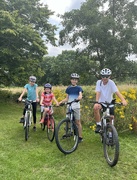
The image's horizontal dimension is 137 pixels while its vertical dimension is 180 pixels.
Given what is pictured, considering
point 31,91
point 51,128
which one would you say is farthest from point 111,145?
point 31,91

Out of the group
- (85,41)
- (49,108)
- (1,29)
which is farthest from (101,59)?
(49,108)

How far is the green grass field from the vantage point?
3.94 metres

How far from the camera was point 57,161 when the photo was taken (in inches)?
180

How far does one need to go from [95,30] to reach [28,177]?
15.4 m

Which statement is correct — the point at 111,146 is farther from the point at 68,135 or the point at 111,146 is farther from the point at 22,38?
the point at 22,38

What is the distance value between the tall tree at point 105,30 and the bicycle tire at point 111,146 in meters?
13.9

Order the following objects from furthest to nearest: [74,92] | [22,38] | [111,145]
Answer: [22,38] → [74,92] → [111,145]

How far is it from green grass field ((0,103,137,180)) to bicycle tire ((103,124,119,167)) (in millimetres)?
150

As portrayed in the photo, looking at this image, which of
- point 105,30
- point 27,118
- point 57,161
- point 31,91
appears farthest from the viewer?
point 105,30

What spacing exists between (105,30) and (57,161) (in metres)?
15.1

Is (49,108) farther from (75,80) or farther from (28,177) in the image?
(28,177)

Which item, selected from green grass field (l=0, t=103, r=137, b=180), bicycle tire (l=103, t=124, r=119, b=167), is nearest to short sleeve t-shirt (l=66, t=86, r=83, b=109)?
green grass field (l=0, t=103, r=137, b=180)

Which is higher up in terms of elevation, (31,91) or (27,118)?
(31,91)

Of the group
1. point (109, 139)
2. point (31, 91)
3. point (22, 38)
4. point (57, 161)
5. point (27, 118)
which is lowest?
point (57, 161)
